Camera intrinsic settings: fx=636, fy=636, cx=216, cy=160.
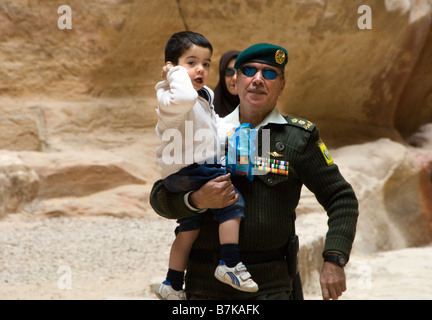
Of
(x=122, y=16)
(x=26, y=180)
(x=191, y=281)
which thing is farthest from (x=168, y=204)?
(x=122, y=16)

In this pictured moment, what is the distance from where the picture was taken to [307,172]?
2400mm

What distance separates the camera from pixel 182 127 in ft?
7.50

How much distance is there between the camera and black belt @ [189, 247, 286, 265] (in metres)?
2.34

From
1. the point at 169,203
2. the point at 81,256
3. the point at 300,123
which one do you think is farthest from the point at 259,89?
the point at 81,256

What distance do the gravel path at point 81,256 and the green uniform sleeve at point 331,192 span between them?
2.91 m

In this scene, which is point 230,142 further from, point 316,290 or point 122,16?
point 122,16

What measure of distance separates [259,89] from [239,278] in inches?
27.6

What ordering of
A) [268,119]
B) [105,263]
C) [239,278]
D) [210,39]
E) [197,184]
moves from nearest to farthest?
[239,278], [197,184], [268,119], [105,263], [210,39]

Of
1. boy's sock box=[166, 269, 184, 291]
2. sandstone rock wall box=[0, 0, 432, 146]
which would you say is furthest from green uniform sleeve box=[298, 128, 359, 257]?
sandstone rock wall box=[0, 0, 432, 146]

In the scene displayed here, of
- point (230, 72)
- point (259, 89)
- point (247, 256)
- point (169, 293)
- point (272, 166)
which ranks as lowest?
point (169, 293)

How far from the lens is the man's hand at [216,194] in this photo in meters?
2.24

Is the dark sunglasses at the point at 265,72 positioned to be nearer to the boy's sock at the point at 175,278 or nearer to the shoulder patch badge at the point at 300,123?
the shoulder patch badge at the point at 300,123

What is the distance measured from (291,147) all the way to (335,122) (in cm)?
765

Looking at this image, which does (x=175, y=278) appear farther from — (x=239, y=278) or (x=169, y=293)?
(x=239, y=278)
